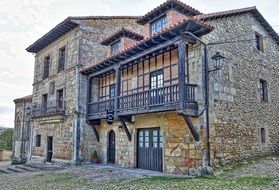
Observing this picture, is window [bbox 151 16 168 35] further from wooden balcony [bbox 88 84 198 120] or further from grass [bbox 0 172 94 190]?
grass [bbox 0 172 94 190]

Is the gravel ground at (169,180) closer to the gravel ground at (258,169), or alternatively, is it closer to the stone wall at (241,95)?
the gravel ground at (258,169)

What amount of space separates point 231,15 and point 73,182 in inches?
386

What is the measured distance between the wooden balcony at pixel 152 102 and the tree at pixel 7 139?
2185cm

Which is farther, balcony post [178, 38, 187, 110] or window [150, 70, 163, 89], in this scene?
window [150, 70, 163, 89]

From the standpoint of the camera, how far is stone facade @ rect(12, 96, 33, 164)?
25.2m

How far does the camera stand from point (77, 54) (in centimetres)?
1670

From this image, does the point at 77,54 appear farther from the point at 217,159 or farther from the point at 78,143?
the point at 217,159

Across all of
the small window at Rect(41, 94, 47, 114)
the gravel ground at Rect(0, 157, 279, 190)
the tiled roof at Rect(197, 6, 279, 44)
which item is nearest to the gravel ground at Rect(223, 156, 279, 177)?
the gravel ground at Rect(0, 157, 279, 190)

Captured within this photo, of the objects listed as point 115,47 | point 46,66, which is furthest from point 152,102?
point 46,66

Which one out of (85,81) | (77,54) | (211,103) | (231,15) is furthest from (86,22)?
(211,103)

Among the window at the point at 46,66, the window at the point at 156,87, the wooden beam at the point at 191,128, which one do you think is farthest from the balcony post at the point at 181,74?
the window at the point at 46,66

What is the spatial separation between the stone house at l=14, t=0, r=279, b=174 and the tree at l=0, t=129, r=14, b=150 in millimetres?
14080

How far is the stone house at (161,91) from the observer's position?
419 inches

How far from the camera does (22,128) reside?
25.8 metres
